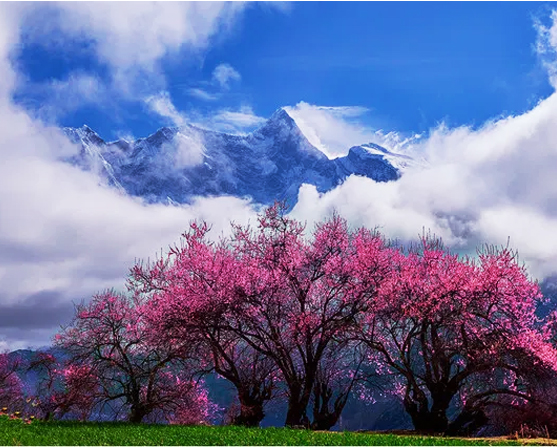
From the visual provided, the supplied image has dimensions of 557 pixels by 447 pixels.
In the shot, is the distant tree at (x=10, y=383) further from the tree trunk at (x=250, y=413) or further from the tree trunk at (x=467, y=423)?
the tree trunk at (x=467, y=423)

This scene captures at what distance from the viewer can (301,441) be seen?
19.3m

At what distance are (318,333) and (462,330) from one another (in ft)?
22.0

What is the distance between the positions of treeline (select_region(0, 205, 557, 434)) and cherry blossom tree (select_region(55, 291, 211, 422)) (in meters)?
0.07

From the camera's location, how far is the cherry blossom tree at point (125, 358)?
2972cm

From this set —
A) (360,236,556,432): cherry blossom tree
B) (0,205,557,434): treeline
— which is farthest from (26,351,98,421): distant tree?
(360,236,556,432): cherry blossom tree

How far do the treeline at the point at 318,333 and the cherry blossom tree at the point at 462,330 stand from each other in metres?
0.06

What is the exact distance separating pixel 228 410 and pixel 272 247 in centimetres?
1123

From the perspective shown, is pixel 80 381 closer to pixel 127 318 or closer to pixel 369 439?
pixel 127 318

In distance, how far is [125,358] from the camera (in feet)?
98.3

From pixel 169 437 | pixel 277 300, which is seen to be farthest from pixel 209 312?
pixel 169 437

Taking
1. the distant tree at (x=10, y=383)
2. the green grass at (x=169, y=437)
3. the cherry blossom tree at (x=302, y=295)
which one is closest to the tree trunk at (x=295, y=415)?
the cherry blossom tree at (x=302, y=295)

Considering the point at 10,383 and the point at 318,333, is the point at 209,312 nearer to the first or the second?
the point at 318,333

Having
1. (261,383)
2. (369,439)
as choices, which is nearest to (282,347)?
(261,383)

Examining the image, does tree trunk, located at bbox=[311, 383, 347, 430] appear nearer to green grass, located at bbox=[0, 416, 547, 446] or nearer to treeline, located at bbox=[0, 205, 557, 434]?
treeline, located at bbox=[0, 205, 557, 434]
